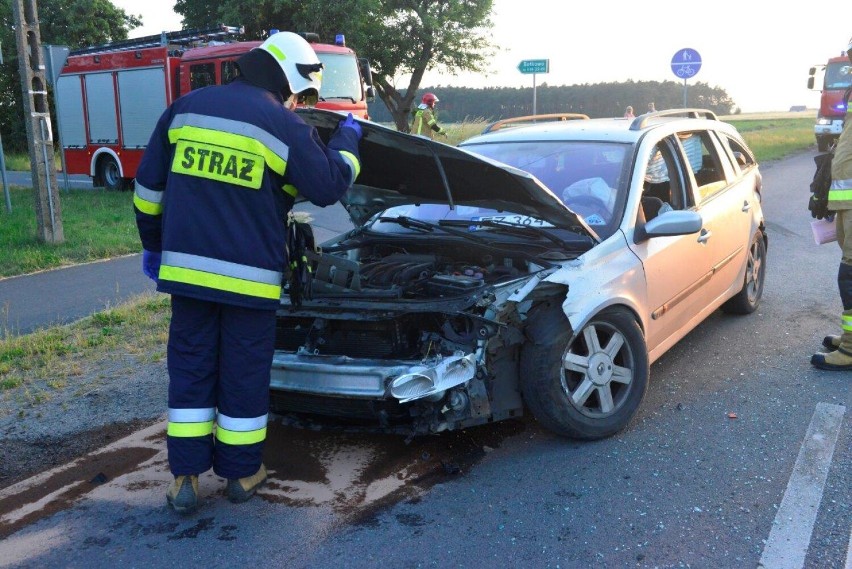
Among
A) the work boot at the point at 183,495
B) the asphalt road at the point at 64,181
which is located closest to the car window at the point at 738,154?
the work boot at the point at 183,495

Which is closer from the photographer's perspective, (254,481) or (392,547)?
(392,547)

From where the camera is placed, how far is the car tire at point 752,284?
6.00 meters

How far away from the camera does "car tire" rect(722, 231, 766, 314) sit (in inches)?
236

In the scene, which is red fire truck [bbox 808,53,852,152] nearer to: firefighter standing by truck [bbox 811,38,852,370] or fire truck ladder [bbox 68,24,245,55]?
fire truck ladder [bbox 68,24,245,55]

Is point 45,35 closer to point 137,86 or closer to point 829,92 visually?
point 137,86

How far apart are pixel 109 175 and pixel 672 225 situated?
54.8ft

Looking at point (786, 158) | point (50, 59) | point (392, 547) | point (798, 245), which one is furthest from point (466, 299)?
point (786, 158)

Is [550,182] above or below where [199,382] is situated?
above

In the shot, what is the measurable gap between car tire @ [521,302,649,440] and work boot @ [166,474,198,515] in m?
1.56

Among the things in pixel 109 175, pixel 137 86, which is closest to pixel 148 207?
pixel 137 86

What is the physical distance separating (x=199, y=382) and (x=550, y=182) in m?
2.41

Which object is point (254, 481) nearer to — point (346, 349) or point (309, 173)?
point (346, 349)

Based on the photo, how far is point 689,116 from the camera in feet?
19.7

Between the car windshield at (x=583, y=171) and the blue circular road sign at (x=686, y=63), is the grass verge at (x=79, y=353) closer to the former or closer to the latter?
the car windshield at (x=583, y=171)
